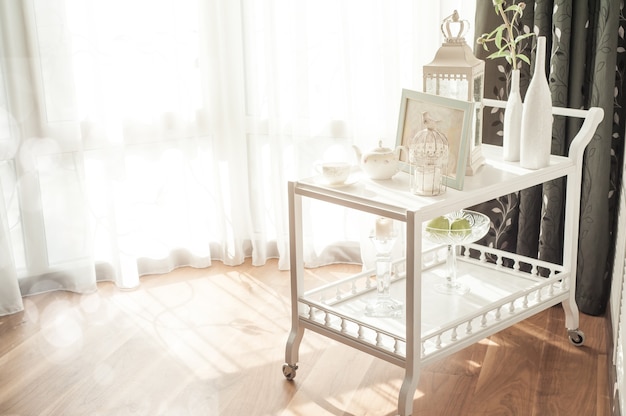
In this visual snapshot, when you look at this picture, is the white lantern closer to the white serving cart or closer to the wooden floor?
the white serving cart

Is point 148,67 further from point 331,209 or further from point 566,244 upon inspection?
point 566,244

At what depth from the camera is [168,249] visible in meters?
3.53

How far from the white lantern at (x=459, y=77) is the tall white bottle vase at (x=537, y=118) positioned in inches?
5.5

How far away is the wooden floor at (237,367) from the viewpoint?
2451 mm

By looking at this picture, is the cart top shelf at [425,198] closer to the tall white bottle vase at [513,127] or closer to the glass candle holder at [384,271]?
the tall white bottle vase at [513,127]

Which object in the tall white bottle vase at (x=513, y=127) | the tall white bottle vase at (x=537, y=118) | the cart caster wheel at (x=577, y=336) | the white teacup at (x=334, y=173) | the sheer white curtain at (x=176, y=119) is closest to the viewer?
the white teacup at (x=334, y=173)

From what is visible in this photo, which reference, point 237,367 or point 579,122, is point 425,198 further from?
point 579,122

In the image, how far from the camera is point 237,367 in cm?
269

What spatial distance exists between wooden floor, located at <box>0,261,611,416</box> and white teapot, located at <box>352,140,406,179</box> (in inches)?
26.1

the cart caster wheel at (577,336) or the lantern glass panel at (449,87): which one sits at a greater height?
the lantern glass panel at (449,87)

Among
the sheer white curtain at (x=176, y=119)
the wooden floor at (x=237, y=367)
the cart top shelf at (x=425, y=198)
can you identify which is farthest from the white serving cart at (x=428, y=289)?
the sheer white curtain at (x=176, y=119)

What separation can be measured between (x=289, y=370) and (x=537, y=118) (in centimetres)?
108

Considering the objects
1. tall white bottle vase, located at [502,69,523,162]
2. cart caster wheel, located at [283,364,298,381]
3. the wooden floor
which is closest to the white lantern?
tall white bottle vase, located at [502,69,523,162]

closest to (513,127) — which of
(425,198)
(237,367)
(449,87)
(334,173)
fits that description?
(449,87)
